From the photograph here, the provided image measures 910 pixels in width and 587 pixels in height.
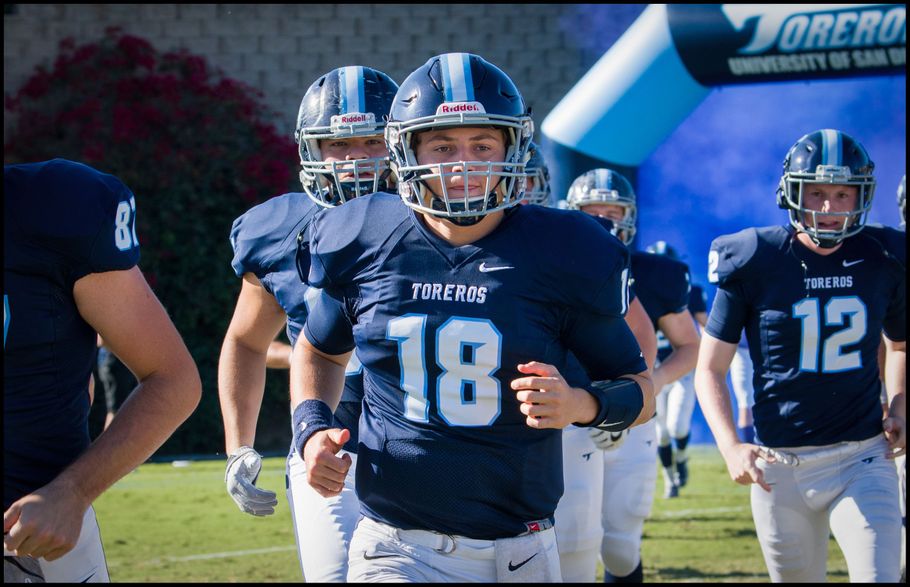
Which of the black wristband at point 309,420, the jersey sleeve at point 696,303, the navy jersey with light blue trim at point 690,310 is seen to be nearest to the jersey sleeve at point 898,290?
the black wristband at point 309,420

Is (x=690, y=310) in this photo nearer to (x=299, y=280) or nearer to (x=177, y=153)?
(x=177, y=153)

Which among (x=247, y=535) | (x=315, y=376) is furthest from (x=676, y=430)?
(x=315, y=376)

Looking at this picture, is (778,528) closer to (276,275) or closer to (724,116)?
(276,275)

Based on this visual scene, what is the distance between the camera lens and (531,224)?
2605mm

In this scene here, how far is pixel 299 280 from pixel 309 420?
759 millimetres

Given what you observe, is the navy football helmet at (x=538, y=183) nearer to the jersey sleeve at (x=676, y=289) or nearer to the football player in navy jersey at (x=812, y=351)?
the jersey sleeve at (x=676, y=289)

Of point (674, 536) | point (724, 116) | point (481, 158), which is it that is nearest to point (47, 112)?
point (724, 116)

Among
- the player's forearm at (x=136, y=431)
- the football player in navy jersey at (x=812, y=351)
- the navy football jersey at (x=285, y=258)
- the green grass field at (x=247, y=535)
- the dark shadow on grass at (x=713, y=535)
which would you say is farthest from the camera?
the dark shadow on grass at (x=713, y=535)

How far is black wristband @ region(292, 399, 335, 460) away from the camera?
2.70 meters

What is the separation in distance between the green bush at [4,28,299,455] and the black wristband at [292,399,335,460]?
8108mm

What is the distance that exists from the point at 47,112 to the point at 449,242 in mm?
9470

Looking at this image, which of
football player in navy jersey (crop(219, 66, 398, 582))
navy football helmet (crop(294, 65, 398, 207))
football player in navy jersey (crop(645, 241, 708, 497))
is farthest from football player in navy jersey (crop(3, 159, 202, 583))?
football player in navy jersey (crop(645, 241, 708, 497))

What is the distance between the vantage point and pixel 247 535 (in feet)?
23.9

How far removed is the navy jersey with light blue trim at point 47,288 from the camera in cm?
224
